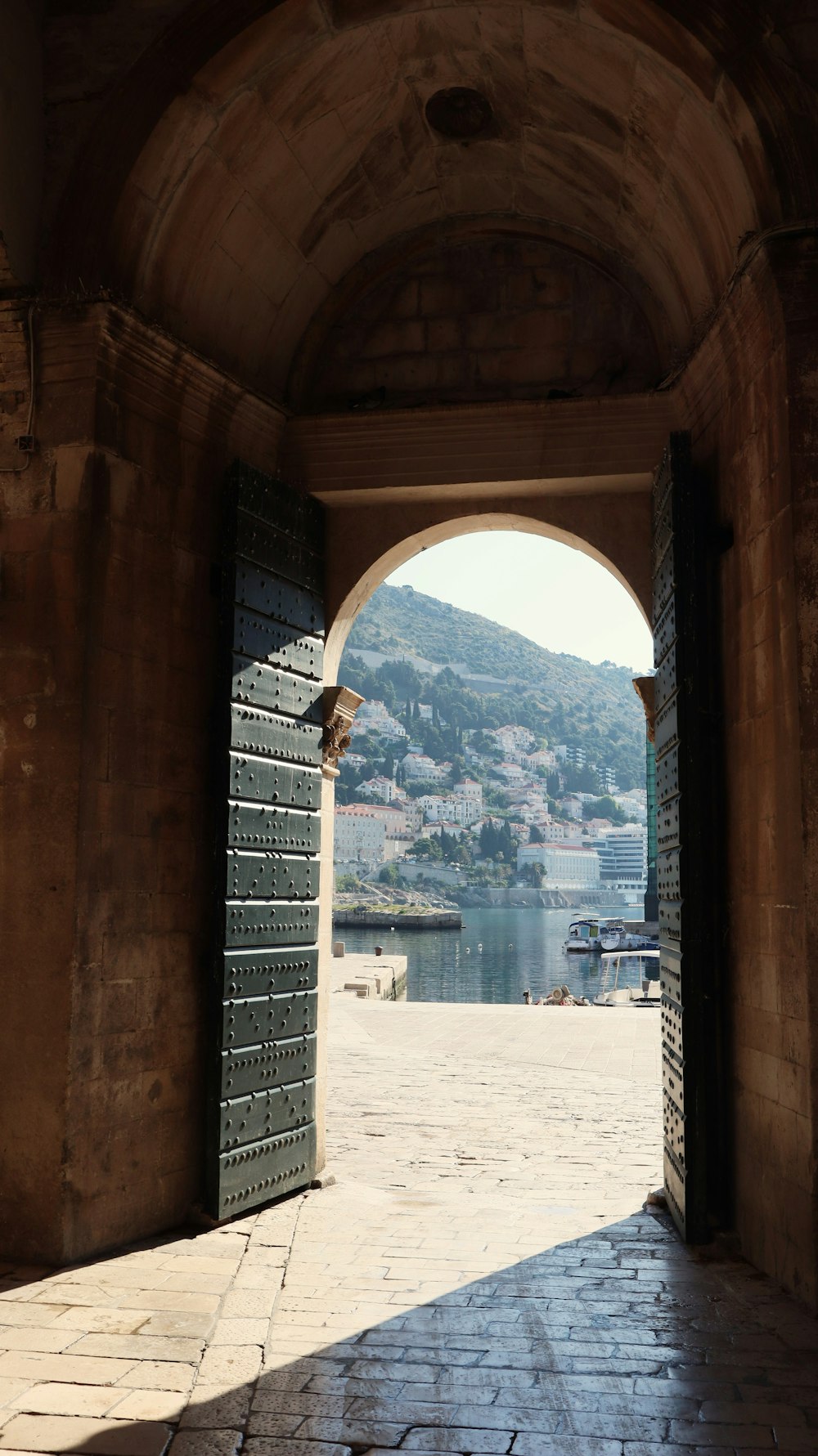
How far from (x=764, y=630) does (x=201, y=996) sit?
3.15 m

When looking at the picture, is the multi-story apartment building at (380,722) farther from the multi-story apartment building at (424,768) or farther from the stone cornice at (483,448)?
the stone cornice at (483,448)

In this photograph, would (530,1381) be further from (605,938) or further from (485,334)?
(605,938)

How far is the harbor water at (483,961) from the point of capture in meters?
56.8

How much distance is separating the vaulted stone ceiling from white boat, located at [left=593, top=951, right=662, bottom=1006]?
22577mm

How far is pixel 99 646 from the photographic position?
5371 millimetres

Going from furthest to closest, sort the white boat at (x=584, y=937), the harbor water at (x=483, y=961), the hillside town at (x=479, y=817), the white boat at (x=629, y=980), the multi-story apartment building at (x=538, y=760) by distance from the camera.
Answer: the multi-story apartment building at (x=538, y=760)
the hillside town at (x=479, y=817)
the white boat at (x=584, y=937)
the harbor water at (x=483, y=961)
the white boat at (x=629, y=980)

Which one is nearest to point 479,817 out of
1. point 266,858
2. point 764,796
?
point 266,858

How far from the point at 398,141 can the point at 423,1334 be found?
5626 millimetres

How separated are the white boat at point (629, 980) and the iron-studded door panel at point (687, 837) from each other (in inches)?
864

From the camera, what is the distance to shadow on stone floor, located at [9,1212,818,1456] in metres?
Result: 3.35

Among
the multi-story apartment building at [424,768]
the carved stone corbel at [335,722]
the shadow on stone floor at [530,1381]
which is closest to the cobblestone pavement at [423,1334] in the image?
the shadow on stone floor at [530,1381]

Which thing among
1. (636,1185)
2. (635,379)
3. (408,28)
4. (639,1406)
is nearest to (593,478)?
(635,379)

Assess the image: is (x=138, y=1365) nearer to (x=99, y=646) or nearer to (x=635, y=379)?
(x=99, y=646)

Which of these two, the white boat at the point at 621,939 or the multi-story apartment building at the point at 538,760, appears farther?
the multi-story apartment building at the point at 538,760
